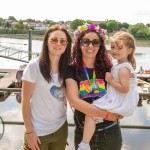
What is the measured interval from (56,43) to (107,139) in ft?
2.72

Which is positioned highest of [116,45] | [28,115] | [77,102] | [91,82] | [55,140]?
[116,45]

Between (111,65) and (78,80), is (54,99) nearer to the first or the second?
(78,80)

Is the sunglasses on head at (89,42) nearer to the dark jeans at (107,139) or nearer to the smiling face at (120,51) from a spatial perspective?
the smiling face at (120,51)

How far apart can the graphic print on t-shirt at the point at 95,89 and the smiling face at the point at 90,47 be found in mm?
197

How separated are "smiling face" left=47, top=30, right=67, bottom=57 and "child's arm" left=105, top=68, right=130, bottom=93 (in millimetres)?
400

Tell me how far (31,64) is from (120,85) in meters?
0.67

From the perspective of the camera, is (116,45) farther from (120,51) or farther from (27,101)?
(27,101)

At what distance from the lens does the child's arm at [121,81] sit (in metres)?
2.08

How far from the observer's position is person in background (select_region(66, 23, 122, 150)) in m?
2.06

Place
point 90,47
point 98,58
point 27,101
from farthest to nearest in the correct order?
point 98,58 → point 90,47 → point 27,101

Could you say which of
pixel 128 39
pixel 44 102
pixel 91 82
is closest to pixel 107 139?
pixel 91 82

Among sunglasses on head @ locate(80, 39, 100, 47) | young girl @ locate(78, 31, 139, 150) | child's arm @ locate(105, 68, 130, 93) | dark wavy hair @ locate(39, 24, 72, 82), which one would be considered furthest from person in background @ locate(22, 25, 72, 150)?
child's arm @ locate(105, 68, 130, 93)

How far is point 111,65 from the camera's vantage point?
2.29m

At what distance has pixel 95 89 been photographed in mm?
2121
